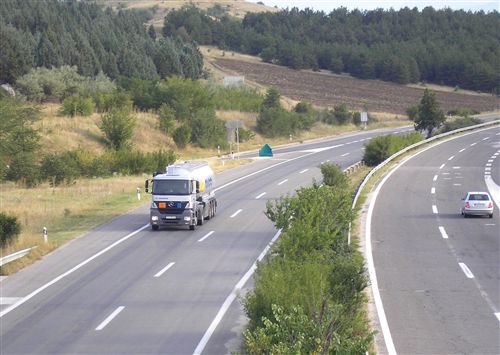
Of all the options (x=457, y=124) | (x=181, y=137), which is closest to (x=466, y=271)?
(x=181, y=137)

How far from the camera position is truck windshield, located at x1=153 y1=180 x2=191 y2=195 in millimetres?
32000

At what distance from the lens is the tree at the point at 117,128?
62969 mm

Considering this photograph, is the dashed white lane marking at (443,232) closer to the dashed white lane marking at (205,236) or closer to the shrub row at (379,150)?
the dashed white lane marking at (205,236)

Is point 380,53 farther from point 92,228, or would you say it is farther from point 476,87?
point 92,228

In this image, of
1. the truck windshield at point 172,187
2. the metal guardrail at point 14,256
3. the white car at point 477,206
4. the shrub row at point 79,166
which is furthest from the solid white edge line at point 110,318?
the shrub row at point 79,166

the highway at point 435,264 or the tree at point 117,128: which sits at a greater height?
the tree at point 117,128

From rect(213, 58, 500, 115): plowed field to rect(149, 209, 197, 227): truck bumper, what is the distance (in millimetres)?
74698

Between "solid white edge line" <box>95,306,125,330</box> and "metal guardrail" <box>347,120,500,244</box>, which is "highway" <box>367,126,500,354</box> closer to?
"metal guardrail" <box>347,120,500,244</box>

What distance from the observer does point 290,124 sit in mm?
82562

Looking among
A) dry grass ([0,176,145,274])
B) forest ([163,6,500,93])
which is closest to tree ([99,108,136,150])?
dry grass ([0,176,145,274])

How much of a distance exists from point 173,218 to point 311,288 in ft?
59.0

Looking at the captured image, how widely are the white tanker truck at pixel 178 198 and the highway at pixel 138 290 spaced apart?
0.52 meters

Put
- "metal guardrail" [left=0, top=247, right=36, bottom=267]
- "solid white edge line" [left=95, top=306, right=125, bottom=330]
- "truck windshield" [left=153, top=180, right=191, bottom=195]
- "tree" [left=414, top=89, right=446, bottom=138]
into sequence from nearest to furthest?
"solid white edge line" [left=95, top=306, right=125, bottom=330] < "metal guardrail" [left=0, top=247, right=36, bottom=267] < "truck windshield" [left=153, top=180, right=191, bottom=195] < "tree" [left=414, top=89, right=446, bottom=138]

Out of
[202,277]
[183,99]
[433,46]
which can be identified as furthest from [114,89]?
[433,46]
